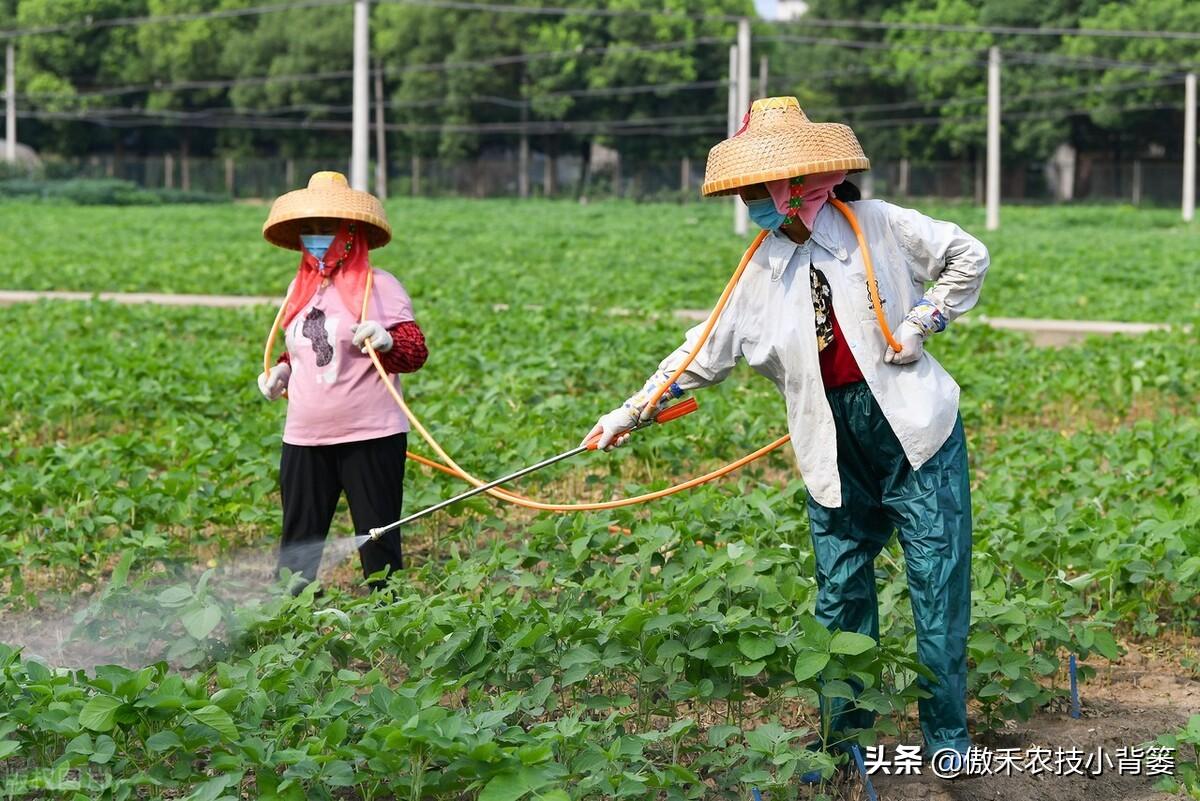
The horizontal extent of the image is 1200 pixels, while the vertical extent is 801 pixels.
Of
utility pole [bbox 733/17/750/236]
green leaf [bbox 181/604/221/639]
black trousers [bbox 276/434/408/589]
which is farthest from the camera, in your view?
utility pole [bbox 733/17/750/236]

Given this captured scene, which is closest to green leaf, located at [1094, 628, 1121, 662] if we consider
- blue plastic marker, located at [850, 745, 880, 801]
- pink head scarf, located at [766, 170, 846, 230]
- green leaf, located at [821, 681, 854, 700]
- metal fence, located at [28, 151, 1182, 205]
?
blue plastic marker, located at [850, 745, 880, 801]

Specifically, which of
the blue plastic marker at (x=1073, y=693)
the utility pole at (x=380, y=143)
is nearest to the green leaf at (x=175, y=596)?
the blue plastic marker at (x=1073, y=693)

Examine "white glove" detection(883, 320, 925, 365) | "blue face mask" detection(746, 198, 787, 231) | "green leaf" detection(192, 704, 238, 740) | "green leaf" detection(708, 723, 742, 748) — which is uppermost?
"blue face mask" detection(746, 198, 787, 231)

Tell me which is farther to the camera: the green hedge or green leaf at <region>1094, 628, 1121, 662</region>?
the green hedge

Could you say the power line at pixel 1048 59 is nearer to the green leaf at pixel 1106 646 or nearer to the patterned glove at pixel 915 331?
the green leaf at pixel 1106 646

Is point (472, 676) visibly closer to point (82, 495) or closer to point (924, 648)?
point (924, 648)

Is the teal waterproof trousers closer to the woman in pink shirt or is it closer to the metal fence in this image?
the woman in pink shirt

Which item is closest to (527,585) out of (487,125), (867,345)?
(867,345)

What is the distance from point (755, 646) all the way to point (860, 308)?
85cm

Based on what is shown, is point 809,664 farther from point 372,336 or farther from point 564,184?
point 564,184

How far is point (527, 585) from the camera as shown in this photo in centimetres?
→ 479

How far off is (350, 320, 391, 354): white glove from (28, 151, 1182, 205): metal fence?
50456mm

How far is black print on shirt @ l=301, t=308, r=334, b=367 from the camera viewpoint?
519 cm

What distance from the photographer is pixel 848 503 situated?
13.5 feet
